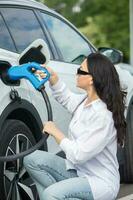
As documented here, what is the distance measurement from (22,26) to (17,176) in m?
1.44

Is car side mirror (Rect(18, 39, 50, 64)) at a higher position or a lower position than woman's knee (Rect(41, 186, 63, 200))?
higher

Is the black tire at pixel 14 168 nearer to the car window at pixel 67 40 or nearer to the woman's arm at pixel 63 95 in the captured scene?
the woman's arm at pixel 63 95

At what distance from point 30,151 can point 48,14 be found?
2297mm

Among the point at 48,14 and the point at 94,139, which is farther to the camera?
the point at 48,14

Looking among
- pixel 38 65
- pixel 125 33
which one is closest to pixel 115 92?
pixel 38 65

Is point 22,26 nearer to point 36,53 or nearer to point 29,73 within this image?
point 36,53

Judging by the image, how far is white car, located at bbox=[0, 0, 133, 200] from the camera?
5055 mm

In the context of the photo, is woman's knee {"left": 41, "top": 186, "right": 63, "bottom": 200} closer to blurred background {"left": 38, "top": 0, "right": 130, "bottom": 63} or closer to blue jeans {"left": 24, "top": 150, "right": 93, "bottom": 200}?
blue jeans {"left": 24, "top": 150, "right": 93, "bottom": 200}

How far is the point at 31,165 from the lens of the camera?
489 centimetres

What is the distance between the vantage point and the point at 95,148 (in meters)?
4.57

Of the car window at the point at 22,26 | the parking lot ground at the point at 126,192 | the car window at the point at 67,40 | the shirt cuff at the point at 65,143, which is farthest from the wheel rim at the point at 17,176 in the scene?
the parking lot ground at the point at 126,192

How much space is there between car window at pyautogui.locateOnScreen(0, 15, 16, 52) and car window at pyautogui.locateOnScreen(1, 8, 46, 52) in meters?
0.08

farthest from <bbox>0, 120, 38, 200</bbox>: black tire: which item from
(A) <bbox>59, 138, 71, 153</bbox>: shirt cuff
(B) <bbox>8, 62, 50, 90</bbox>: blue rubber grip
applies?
(A) <bbox>59, 138, 71, 153</bbox>: shirt cuff

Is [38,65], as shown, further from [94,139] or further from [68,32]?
[68,32]
